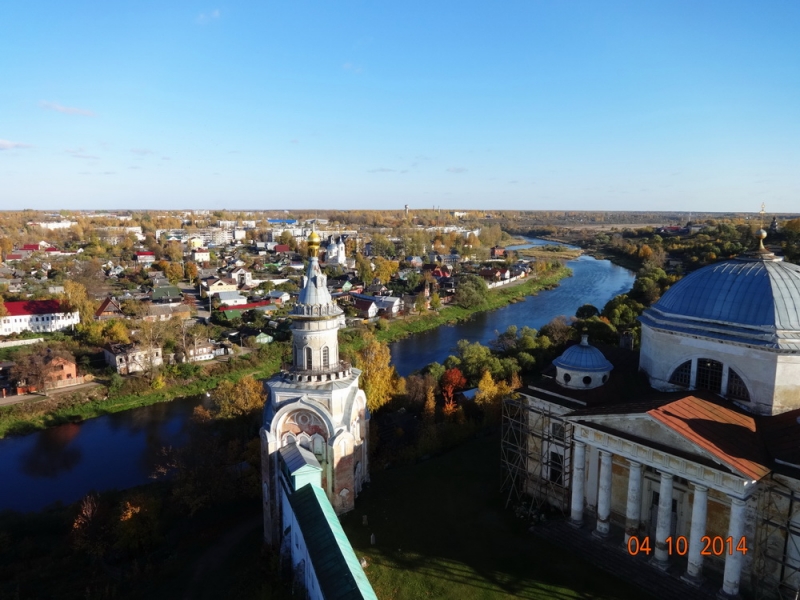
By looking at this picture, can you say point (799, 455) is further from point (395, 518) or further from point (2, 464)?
point (2, 464)

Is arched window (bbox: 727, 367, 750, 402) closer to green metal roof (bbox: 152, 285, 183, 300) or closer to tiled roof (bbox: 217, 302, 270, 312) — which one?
tiled roof (bbox: 217, 302, 270, 312)

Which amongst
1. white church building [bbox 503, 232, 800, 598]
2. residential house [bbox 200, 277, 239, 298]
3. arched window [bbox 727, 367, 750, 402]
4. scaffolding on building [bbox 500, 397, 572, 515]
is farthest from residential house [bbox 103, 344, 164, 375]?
arched window [bbox 727, 367, 750, 402]

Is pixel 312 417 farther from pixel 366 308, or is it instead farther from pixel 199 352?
pixel 366 308

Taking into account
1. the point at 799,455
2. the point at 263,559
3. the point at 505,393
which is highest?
the point at 799,455

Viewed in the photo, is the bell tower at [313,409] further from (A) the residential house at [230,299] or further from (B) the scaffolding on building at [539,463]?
(A) the residential house at [230,299]

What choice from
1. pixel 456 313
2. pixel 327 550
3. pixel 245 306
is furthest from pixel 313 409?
pixel 456 313

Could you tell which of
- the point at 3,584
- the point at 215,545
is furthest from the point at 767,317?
the point at 3,584
